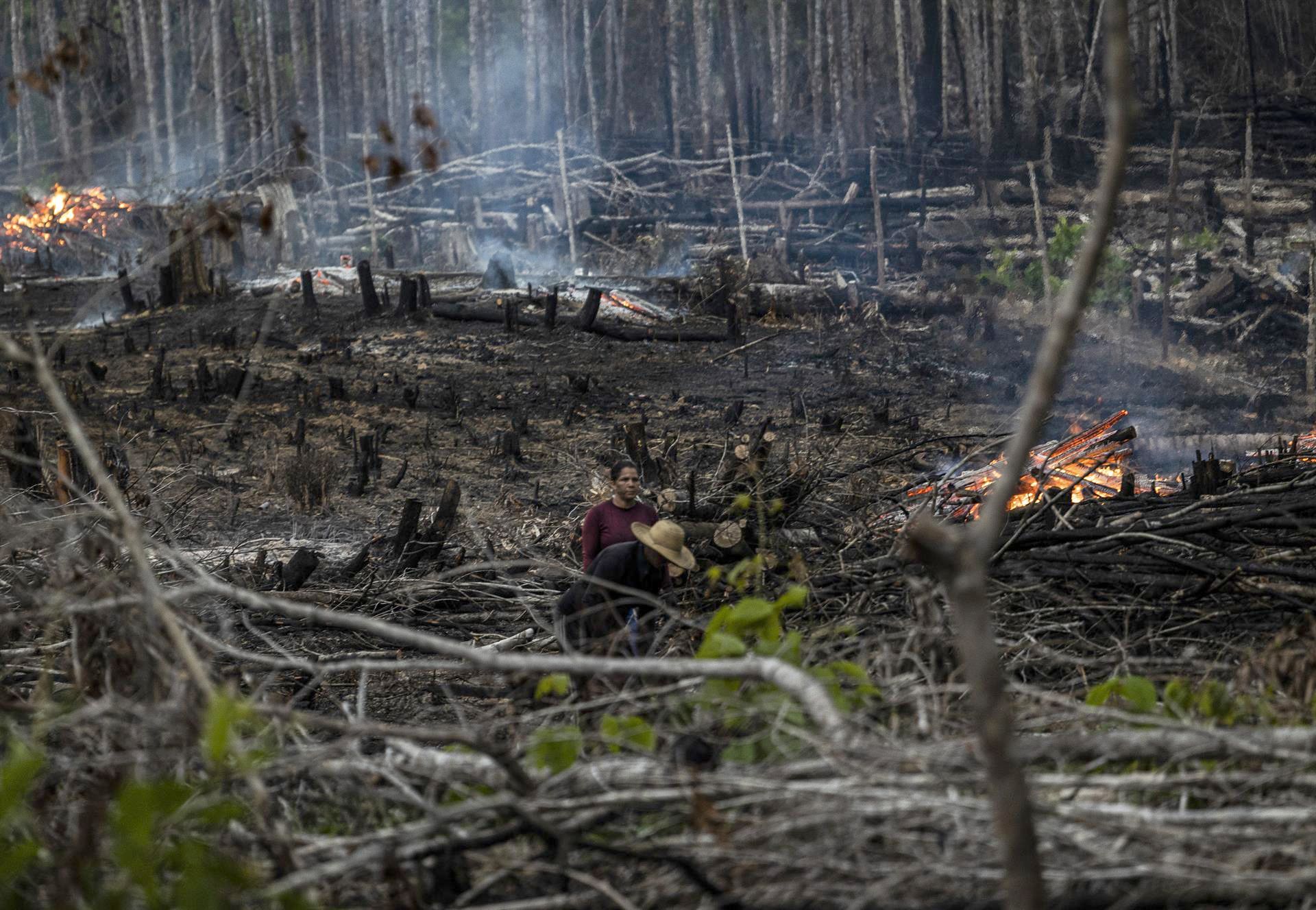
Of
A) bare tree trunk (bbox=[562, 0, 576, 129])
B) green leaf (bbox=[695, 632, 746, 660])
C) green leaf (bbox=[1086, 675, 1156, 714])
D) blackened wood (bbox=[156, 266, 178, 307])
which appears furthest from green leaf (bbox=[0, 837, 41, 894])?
bare tree trunk (bbox=[562, 0, 576, 129])

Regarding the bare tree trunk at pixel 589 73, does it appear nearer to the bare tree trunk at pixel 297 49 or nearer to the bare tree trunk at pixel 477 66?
the bare tree trunk at pixel 477 66

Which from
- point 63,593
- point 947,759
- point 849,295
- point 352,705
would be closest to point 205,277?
point 849,295

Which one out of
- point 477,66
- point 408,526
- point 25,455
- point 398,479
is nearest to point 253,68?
point 477,66

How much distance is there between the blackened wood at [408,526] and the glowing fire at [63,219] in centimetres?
1809

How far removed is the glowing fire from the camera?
23.9 meters

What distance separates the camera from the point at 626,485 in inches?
250

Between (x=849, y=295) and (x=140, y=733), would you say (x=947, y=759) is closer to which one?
(x=140, y=733)

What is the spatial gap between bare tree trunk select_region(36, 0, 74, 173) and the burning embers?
2807 cm

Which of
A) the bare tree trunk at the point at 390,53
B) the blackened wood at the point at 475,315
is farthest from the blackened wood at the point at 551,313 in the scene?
the bare tree trunk at the point at 390,53

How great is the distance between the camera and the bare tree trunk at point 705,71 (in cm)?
2867

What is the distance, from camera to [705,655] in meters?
3.48

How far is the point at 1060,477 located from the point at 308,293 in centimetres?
1291

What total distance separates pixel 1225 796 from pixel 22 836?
305cm

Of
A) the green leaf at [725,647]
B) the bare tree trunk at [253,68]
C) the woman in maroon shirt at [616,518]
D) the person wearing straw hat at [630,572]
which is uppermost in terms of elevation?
the bare tree trunk at [253,68]
